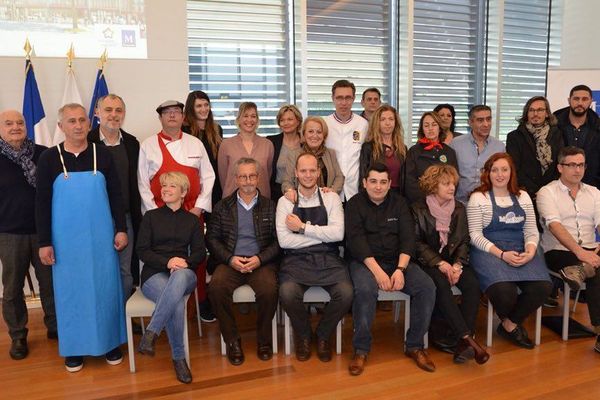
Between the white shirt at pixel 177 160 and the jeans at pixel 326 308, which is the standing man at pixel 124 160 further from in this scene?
the jeans at pixel 326 308

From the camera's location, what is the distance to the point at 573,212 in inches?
135

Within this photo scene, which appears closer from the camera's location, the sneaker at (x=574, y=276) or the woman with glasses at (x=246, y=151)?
the sneaker at (x=574, y=276)

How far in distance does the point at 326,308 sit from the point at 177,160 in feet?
4.60

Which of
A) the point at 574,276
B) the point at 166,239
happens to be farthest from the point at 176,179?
the point at 574,276

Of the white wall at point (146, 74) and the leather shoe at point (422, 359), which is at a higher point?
the white wall at point (146, 74)

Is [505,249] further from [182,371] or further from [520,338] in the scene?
[182,371]

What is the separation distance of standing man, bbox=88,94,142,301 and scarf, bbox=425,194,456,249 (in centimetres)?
199

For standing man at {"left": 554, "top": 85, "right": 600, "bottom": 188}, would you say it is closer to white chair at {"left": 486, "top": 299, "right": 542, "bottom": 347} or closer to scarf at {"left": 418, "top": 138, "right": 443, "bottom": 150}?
scarf at {"left": 418, "top": 138, "right": 443, "bottom": 150}

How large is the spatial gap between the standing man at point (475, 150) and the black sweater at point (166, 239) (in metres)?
2.01

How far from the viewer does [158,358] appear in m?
3.06

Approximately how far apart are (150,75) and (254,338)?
2.43m

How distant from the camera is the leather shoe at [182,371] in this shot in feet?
8.98

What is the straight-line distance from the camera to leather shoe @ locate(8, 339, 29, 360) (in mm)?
3057

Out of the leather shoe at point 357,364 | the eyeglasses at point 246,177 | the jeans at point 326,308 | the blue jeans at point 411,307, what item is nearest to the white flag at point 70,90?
the eyeglasses at point 246,177
